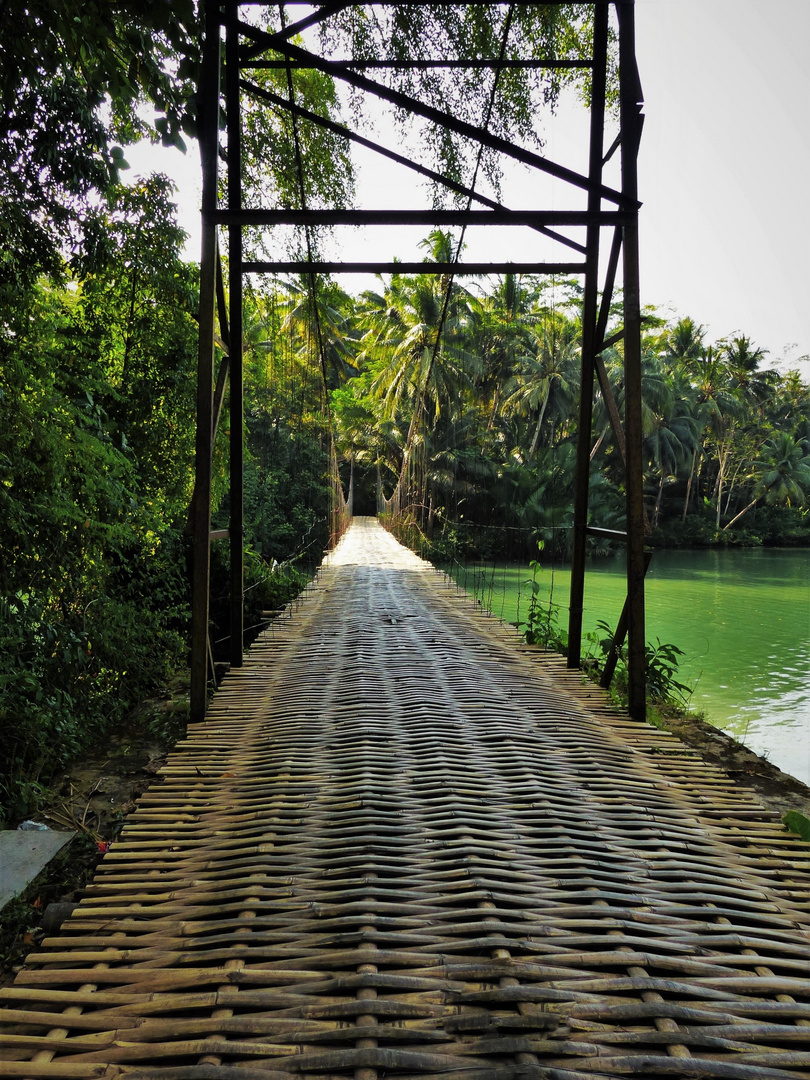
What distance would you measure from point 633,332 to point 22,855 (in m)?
2.60

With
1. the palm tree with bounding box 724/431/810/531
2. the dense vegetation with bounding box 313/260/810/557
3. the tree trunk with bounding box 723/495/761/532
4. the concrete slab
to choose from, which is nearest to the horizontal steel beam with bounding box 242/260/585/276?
the concrete slab

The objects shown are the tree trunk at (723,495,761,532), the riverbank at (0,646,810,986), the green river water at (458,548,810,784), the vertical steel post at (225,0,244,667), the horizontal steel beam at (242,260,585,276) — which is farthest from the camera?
the tree trunk at (723,495,761,532)

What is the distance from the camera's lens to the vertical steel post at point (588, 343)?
2682 mm

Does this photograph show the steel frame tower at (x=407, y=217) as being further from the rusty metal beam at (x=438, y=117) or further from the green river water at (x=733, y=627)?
the green river water at (x=733, y=627)

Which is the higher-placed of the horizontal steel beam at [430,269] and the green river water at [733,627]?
the horizontal steel beam at [430,269]

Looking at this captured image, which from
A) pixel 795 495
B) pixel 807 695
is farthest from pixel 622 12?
pixel 795 495

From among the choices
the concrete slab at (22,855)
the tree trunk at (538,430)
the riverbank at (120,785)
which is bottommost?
the riverbank at (120,785)

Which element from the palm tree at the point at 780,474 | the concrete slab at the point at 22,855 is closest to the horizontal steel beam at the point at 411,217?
the concrete slab at the point at 22,855

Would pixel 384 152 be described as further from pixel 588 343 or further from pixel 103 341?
pixel 103 341

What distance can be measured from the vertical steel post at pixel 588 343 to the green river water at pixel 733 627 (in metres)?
1.05

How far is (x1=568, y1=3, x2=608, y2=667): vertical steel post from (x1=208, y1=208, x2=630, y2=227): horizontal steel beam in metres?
0.34

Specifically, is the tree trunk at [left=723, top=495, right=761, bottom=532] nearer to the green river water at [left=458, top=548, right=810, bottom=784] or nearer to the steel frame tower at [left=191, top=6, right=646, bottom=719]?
the green river water at [left=458, top=548, right=810, bottom=784]

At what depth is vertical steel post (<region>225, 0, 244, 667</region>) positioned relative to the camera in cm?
260

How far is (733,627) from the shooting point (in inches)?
367
